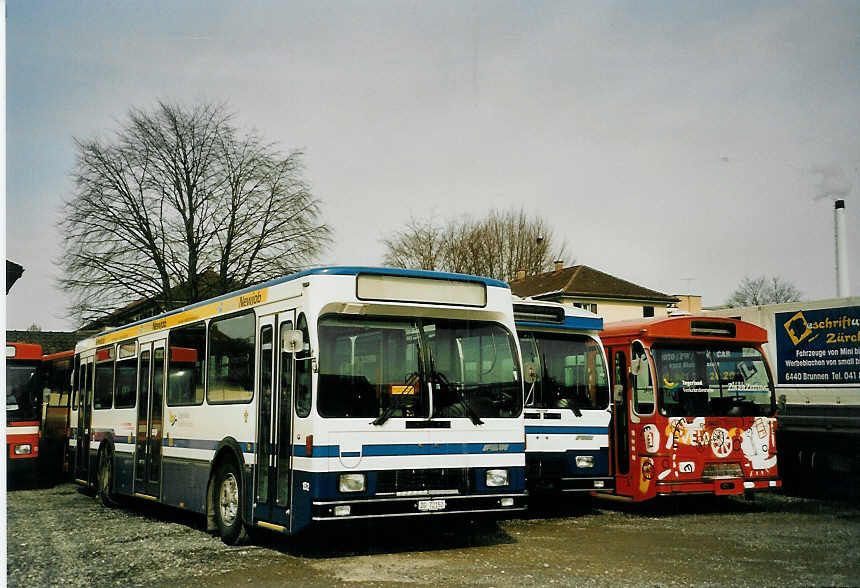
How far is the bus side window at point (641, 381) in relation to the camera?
1293 centimetres

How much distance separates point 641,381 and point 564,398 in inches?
43.6

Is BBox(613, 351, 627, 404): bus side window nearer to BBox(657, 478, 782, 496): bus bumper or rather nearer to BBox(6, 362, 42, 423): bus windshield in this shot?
BBox(657, 478, 782, 496): bus bumper

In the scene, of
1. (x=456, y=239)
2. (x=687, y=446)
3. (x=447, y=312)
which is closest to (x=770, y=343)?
(x=687, y=446)

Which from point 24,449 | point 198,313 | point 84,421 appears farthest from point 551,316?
point 24,449

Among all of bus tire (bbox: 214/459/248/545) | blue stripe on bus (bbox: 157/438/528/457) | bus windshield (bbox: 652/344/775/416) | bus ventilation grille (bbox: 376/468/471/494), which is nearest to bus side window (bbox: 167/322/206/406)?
bus tire (bbox: 214/459/248/545)

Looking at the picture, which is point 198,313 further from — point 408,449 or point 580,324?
point 580,324

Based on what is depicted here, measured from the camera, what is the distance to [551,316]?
13.2 meters

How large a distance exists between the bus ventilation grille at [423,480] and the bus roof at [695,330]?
15.0 ft

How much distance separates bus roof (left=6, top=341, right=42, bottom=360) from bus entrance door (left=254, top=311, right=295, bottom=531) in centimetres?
1227

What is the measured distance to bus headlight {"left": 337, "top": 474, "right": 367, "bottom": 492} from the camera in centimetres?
898

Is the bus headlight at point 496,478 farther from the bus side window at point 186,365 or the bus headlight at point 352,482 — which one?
the bus side window at point 186,365

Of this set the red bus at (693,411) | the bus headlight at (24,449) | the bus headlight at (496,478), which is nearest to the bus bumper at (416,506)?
the bus headlight at (496,478)

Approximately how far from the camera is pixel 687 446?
12742mm

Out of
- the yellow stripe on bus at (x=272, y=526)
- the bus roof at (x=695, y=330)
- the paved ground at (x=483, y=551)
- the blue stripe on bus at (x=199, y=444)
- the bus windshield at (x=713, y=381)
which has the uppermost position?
the bus roof at (x=695, y=330)
